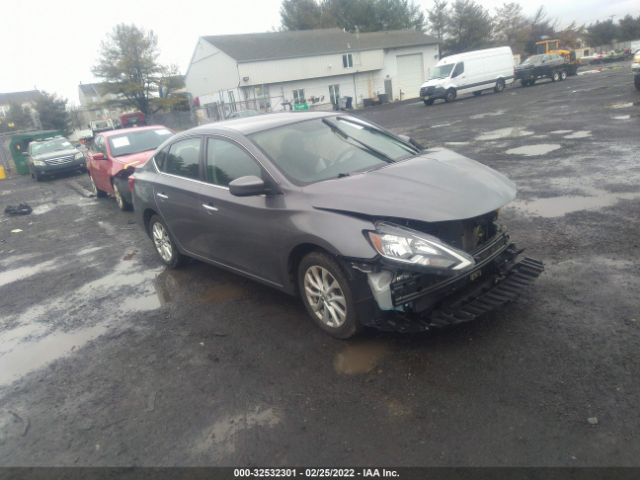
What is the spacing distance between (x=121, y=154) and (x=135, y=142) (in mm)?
431

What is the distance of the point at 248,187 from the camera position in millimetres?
3928

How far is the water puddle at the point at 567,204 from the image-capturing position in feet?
20.5

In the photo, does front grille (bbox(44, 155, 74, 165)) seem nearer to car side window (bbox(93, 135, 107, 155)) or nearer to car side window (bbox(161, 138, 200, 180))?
car side window (bbox(93, 135, 107, 155))

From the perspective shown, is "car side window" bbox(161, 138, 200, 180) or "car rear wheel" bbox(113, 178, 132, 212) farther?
"car rear wheel" bbox(113, 178, 132, 212)

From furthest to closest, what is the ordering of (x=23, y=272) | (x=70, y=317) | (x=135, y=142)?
(x=135, y=142), (x=23, y=272), (x=70, y=317)

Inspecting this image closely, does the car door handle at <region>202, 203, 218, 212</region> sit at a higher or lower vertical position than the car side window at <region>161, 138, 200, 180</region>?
lower

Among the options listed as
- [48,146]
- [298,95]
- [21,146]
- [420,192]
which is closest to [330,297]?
[420,192]

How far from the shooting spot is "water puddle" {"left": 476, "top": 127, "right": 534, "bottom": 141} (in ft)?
42.1

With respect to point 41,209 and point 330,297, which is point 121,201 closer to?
point 41,209

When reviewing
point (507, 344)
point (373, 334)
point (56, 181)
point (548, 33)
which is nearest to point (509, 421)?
point (507, 344)

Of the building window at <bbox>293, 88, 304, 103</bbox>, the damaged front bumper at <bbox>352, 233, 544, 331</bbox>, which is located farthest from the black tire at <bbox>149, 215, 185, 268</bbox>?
the building window at <bbox>293, 88, 304, 103</bbox>

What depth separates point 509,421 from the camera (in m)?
2.74

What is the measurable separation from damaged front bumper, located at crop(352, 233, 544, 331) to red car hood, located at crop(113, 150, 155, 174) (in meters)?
7.79

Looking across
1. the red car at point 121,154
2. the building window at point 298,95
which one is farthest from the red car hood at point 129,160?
the building window at point 298,95
